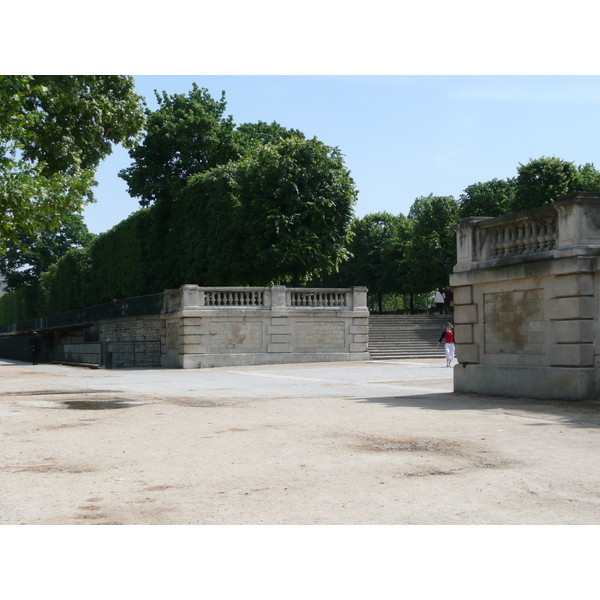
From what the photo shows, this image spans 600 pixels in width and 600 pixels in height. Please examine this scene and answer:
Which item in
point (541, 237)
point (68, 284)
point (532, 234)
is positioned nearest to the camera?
point (541, 237)

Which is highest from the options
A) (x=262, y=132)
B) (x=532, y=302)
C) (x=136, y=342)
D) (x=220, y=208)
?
(x=262, y=132)

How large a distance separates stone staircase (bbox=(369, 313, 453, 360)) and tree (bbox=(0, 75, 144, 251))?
47.9ft

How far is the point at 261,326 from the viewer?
30.9 m

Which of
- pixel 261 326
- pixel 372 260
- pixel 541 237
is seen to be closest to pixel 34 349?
pixel 261 326

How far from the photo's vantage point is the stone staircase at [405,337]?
34156 mm

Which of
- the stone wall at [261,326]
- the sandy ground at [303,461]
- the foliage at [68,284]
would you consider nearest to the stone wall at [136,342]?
the stone wall at [261,326]

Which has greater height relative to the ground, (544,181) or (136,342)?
(544,181)

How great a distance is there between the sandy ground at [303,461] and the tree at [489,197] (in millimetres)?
44955

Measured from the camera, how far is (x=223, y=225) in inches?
1634

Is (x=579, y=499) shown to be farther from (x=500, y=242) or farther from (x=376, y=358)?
(x=376, y=358)

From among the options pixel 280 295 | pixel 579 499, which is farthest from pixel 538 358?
pixel 280 295

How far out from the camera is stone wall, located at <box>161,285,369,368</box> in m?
29.8

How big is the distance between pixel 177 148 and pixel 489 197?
24357 mm

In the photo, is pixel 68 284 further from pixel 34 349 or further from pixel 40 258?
pixel 34 349
